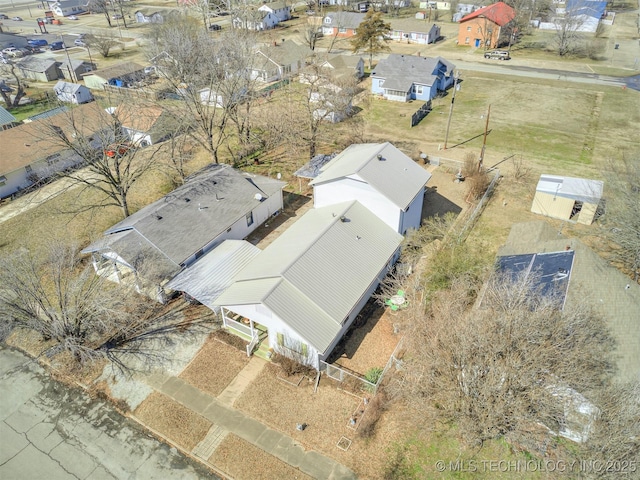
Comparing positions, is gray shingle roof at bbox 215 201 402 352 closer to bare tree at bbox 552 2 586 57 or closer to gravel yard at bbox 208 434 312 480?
gravel yard at bbox 208 434 312 480

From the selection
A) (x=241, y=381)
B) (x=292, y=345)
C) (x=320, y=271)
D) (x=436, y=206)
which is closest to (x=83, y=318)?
(x=241, y=381)

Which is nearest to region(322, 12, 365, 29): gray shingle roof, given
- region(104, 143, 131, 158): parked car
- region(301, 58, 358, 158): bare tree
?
region(301, 58, 358, 158): bare tree

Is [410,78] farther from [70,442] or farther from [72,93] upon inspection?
[70,442]

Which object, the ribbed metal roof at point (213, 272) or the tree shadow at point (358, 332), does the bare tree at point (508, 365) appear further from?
the ribbed metal roof at point (213, 272)

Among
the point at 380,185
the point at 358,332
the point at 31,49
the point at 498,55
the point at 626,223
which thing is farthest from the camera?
the point at 31,49

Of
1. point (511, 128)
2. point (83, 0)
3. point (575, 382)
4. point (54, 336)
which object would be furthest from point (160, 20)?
point (575, 382)
